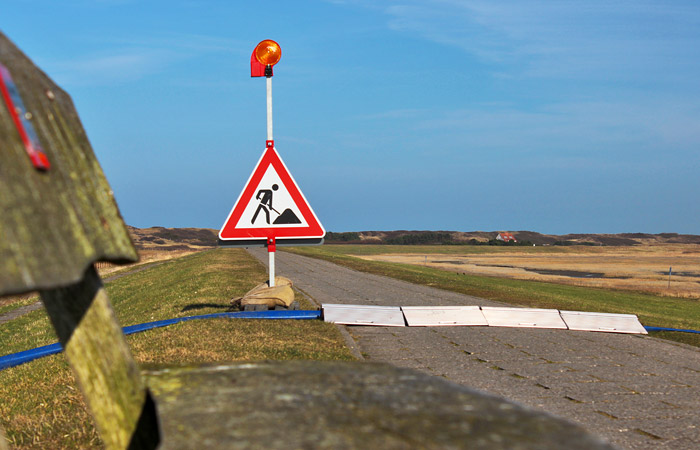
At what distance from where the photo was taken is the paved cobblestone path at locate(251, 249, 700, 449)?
497cm

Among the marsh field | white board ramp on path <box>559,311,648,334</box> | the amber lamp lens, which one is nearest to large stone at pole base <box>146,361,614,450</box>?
the amber lamp lens

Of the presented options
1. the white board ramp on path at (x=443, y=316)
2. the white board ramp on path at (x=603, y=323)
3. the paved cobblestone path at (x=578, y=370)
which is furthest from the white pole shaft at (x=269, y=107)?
the white board ramp on path at (x=603, y=323)

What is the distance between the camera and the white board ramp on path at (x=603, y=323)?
9914 millimetres

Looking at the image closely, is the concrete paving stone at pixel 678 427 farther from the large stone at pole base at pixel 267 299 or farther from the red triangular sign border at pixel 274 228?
the large stone at pole base at pixel 267 299

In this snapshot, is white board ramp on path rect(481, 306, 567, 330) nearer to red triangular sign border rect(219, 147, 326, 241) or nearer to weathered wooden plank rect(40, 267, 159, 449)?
red triangular sign border rect(219, 147, 326, 241)

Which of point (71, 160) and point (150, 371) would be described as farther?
point (150, 371)

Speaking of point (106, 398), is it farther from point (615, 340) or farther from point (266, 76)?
point (615, 340)

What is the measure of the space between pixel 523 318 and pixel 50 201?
31.4ft

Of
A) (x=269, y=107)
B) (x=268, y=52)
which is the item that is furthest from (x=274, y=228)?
(x=268, y=52)

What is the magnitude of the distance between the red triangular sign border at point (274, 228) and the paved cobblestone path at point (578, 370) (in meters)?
1.62

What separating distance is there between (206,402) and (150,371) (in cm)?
39

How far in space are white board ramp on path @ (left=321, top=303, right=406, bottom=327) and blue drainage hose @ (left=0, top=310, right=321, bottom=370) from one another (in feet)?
0.71

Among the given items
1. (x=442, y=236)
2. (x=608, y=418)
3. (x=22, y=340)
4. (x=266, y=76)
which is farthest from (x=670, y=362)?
(x=442, y=236)

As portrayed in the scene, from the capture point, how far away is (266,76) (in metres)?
8.83
